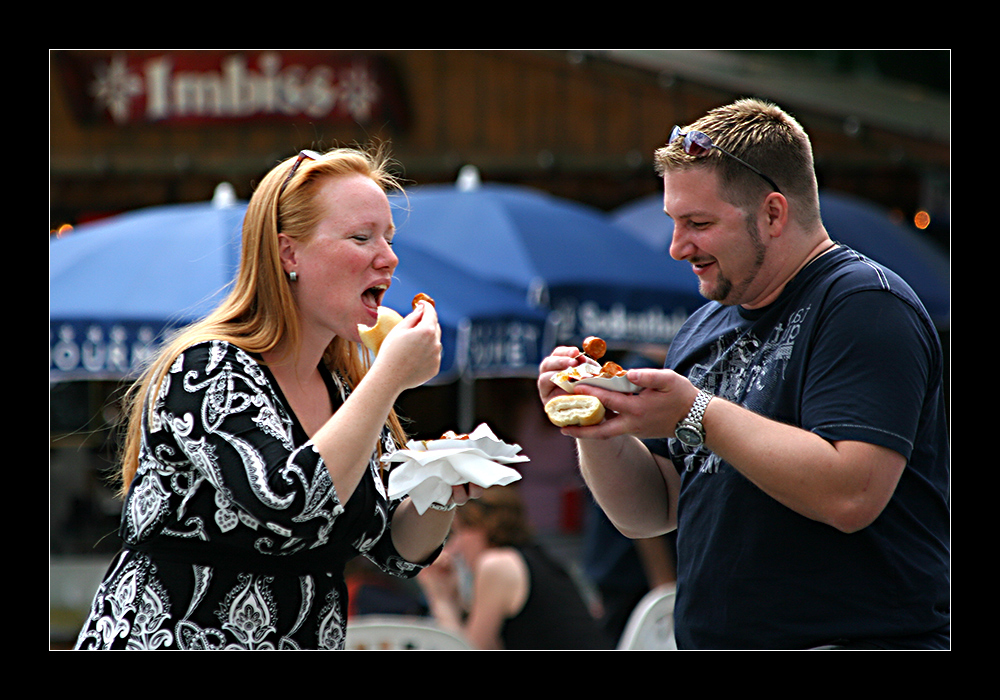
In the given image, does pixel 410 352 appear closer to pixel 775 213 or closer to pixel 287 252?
pixel 287 252

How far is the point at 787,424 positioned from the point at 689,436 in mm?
213

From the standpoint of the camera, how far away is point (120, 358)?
4.97m

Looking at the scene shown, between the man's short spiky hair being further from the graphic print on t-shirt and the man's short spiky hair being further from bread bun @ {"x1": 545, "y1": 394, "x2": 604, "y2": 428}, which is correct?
bread bun @ {"x1": 545, "y1": 394, "x2": 604, "y2": 428}

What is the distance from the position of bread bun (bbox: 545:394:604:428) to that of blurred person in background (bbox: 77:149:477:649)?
0.29 metres

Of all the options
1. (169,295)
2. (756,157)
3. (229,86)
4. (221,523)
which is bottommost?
(221,523)

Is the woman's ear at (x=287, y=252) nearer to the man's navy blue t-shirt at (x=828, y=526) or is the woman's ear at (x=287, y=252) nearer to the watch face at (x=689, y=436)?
the watch face at (x=689, y=436)

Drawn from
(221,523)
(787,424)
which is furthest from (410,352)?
(787,424)

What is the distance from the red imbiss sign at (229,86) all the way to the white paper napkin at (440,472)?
361 inches

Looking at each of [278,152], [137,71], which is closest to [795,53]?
[278,152]

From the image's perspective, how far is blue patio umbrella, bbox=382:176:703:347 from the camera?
5.94 meters

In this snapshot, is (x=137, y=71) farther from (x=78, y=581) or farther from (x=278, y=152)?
(x=78, y=581)

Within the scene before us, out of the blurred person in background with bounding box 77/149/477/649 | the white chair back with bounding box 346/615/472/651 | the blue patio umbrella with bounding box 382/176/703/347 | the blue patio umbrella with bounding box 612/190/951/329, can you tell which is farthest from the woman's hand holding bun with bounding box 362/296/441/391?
the blue patio umbrella with bounding box 612/190/951/329

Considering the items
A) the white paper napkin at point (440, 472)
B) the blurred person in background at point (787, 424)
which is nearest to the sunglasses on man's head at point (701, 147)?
the blurred person in background at point (787, 424)

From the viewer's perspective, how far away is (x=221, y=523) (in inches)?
85.0
